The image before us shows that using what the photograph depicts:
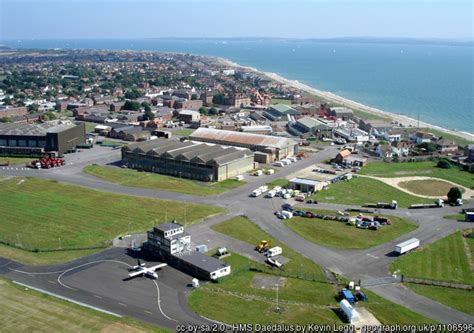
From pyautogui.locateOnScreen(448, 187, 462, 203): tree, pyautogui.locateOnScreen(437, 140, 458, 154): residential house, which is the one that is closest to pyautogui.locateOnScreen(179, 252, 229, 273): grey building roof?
pyautogui.locateOnScreen(448, 187, 462, 203): tree

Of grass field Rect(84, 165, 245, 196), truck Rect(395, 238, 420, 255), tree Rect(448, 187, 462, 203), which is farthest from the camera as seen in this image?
grass field Rect(84, 165, 245, 196)

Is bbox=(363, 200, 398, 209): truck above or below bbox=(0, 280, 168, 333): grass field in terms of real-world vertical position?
above

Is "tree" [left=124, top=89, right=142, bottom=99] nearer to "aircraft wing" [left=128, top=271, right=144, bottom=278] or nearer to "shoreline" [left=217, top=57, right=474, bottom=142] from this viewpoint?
"shoreline" [left=217, top=57, right=474, bottom=142]

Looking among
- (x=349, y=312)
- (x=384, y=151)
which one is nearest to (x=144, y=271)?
(x=349, y=312)

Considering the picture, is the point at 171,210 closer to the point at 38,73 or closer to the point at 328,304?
the point at 328,304

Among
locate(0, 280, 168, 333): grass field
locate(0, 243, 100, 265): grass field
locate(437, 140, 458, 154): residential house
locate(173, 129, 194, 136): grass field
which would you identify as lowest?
locate(0, 243, 100, 265): grass field

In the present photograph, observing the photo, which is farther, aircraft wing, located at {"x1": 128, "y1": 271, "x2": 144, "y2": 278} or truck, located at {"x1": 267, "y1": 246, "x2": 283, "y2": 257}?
truck, located at {"x1": 267, "y1": 246, "x2": 283, "y2": 257}

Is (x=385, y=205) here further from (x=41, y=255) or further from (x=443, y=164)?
(x=41, y=255)
